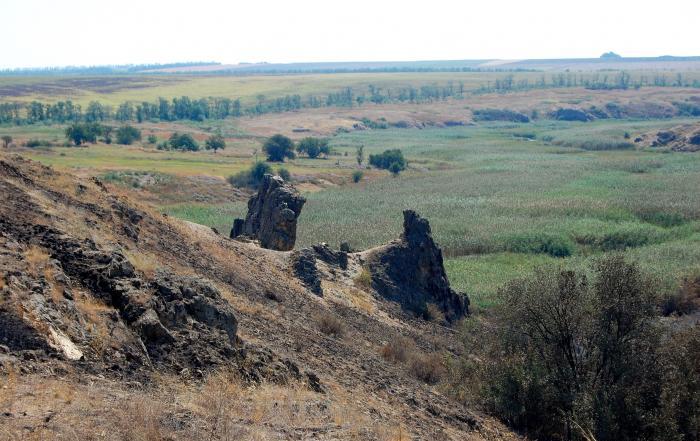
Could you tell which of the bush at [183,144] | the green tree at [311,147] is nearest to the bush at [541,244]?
the green tree at [311,147]

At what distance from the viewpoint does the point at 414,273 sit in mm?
35000

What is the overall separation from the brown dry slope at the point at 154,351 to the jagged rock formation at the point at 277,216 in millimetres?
10415

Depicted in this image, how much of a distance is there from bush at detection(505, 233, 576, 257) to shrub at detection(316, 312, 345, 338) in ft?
130

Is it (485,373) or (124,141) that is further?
(124,141)

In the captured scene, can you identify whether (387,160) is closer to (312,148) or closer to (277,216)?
(312,148)

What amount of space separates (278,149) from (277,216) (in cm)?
7875

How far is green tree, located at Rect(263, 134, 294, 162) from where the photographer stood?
114 meters

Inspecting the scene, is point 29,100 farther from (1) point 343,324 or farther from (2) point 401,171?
(1) point 343,324

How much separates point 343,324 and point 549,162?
9441cm

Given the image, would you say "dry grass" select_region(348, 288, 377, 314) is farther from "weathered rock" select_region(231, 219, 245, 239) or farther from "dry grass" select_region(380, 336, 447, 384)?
"weathered rock" select_region(231, 219, 245, 239)

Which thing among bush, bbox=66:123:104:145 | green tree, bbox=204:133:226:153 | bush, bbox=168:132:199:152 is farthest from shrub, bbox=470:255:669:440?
green tree, bbox=204:133:226:153

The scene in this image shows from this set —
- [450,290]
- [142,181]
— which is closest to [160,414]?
[450,290]

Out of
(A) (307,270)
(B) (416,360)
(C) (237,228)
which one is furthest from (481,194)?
(B) (416,360)

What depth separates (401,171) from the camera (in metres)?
111
